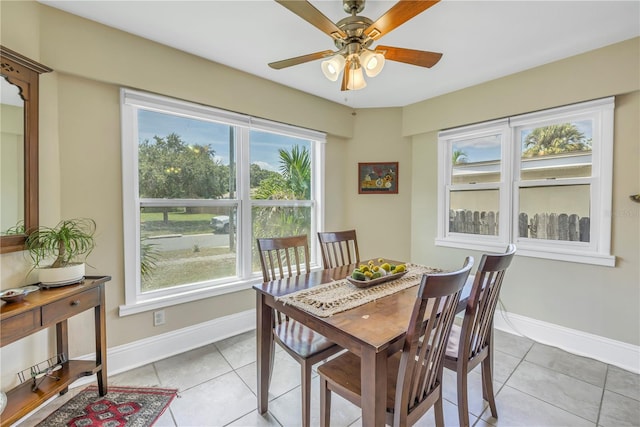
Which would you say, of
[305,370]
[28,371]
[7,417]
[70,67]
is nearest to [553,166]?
[305,370]

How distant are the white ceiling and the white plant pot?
171cm

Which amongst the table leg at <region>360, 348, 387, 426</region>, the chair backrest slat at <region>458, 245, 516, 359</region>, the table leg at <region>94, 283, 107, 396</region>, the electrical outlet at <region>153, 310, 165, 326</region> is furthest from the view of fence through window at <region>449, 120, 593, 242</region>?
the table leg at <region>94, 283, 107, 396</region>

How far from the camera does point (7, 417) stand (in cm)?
129

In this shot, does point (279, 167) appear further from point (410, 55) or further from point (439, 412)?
point (439, 412)

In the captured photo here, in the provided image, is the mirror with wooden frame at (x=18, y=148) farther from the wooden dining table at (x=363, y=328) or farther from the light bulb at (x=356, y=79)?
the light bulb at (x=356, y=79)

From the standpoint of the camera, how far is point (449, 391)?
6.19 ft

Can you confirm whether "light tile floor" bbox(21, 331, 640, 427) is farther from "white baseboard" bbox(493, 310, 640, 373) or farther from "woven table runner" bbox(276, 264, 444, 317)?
"woven table runner" bbox(276, 264, 444, 317)

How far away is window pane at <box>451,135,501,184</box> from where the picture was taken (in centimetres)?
291

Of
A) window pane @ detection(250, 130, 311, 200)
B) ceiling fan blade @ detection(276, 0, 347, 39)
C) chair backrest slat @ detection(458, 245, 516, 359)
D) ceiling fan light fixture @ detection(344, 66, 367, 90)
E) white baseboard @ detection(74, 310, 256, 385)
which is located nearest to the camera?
ceiling fan blade @ detection(276, 0, 347, 39)

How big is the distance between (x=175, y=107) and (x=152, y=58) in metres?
0.38

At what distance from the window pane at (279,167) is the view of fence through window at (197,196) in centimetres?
1

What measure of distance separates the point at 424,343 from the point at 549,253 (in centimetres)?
227

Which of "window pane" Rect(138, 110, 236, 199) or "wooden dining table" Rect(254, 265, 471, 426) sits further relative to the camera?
"window pane" Rect(138, 110, 236, 199)

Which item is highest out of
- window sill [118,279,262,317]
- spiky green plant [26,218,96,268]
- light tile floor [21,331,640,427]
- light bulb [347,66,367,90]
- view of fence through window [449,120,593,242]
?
light bulb [347,66,367,90]
